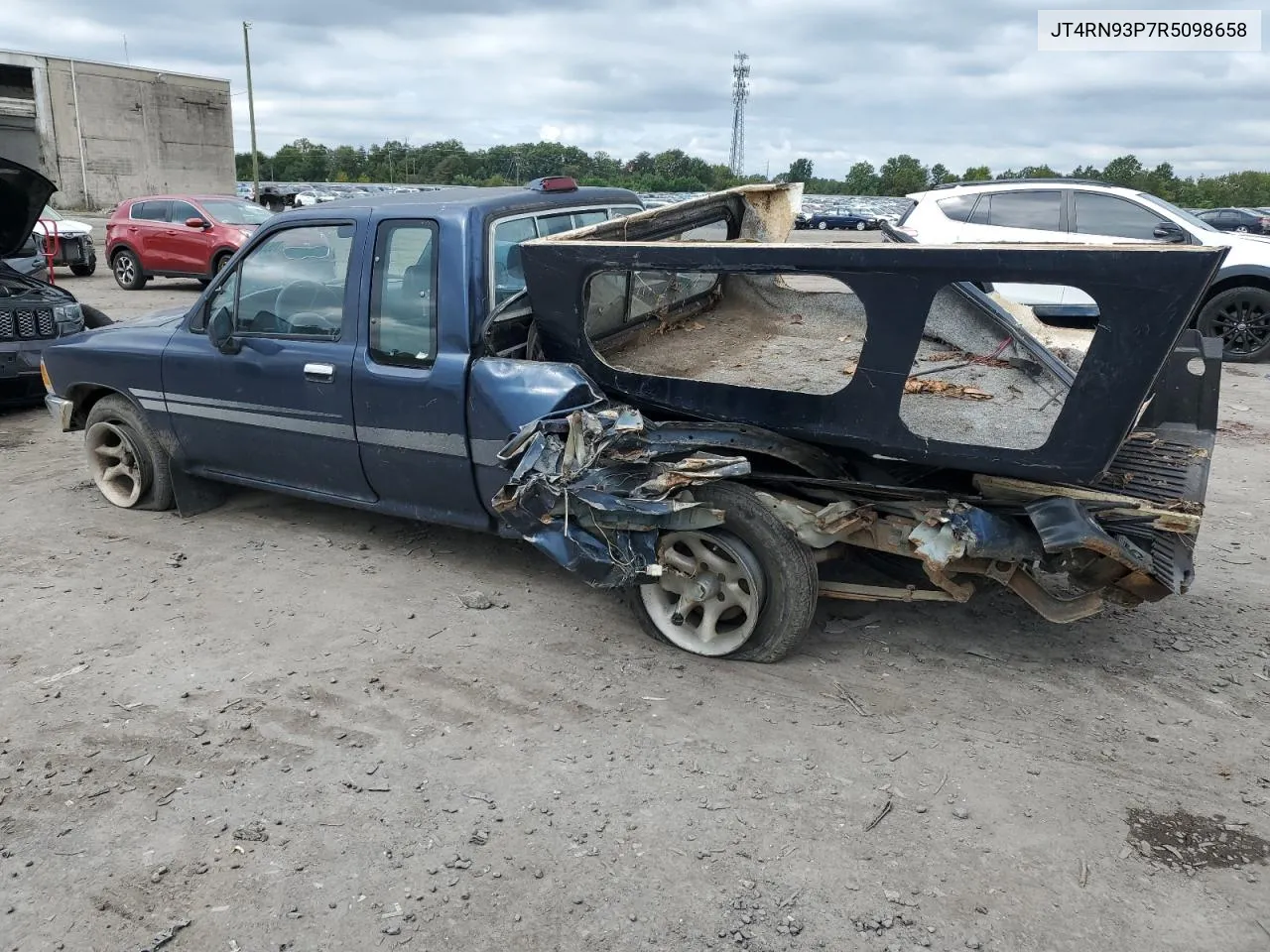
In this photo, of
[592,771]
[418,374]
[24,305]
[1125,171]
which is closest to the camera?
[592,771]

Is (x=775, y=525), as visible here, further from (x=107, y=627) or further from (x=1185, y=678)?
(x=107, y=627)

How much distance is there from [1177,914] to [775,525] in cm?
167

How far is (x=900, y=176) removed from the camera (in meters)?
53.3

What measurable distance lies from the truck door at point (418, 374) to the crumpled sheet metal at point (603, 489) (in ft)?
1.57

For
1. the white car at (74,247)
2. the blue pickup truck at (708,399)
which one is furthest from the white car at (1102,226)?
the white car at (74,247)

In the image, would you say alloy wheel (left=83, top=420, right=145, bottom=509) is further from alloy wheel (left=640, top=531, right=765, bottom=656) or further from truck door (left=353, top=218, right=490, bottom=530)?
alloy wheel (left=640, top=531, right=765, bottom=656)

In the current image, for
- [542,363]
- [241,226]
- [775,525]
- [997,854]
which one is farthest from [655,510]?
[241,226]

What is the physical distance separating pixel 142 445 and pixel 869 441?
13.7 ft

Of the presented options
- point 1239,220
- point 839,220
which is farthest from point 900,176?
point 1239,220

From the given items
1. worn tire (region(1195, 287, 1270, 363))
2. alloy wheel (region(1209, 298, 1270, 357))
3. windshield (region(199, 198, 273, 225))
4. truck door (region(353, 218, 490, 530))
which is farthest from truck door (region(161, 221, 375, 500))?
windshield (region(199, 198, 273, 225))

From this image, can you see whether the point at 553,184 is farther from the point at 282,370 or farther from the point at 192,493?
the point at 192,493

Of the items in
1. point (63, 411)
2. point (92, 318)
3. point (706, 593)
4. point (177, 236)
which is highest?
point (177, 236)

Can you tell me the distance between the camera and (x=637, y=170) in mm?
44000

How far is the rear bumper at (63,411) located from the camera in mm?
5562
